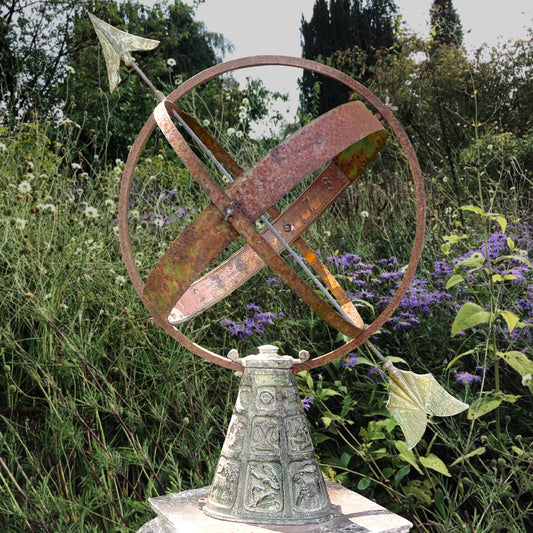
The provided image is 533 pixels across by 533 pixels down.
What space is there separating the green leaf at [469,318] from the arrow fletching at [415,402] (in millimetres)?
398

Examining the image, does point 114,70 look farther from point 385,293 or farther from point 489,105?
point 489,105

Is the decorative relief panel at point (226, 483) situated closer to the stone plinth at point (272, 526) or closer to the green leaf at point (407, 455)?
the stone plinth at point (272, 526)

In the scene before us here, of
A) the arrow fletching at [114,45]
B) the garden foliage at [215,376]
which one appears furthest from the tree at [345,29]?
the arrow fletching at [114,45]

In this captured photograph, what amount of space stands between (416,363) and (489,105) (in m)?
10.7

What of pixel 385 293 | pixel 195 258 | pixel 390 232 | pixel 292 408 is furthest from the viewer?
pixel 390 232

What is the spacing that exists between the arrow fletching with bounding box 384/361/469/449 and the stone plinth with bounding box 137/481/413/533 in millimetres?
278

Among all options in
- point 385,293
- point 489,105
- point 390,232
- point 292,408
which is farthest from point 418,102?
point 292,408

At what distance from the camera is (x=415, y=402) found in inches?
86.1

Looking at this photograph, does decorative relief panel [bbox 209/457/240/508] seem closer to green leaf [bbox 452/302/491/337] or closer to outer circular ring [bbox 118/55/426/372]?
outer circular ring [bbox 118/55/426/372]

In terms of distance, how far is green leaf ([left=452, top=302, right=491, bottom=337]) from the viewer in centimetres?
254

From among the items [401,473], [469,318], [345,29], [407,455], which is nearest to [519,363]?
[469,318]

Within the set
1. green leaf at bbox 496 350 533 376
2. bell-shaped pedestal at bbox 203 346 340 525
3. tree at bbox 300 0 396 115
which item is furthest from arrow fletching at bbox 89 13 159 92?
tree at bbox 300 0 396 115

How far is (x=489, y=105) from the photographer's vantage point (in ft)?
42.1

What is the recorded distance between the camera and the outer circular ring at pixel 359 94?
84.2 inches
